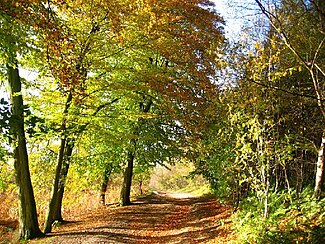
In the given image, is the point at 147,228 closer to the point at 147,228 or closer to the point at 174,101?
the point at 147,228

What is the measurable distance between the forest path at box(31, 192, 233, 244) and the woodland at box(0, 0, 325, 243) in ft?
1.52

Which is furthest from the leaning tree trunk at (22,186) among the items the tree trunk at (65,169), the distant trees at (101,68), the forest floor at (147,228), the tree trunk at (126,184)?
the tree trunk at (126,184)

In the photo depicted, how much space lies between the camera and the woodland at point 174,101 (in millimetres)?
6035

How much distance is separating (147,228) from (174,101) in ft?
15.6

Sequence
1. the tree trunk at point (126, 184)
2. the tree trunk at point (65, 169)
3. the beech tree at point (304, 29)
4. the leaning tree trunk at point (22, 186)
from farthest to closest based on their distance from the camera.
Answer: the tree trunk at point (126, 184) < the tree trunk at point (65, 169) < the leaning tree trunk at point (22, 186) < the beech tree at point (304, 29)

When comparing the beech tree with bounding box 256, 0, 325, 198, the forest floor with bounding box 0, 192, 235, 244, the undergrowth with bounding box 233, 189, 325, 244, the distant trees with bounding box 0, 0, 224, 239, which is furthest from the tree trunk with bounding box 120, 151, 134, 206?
the beech tree with bounding box 256, 0, 325, 198

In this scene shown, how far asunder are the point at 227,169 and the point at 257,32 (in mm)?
4397

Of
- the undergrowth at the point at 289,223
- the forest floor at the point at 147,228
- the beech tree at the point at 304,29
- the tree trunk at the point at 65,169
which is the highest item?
the beech tree at the point at 304,29

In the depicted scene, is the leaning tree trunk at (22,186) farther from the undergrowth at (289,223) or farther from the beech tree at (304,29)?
the beech tree at (304,29)

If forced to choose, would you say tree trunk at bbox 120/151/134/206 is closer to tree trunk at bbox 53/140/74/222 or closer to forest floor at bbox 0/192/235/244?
forest floor at bbox 0/192/235/244

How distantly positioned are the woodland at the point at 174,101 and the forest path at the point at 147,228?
0.46m

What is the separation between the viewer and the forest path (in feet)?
29.6

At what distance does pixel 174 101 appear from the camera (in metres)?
12.4

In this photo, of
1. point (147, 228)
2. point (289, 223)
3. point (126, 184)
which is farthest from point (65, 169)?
point (289, 223)
